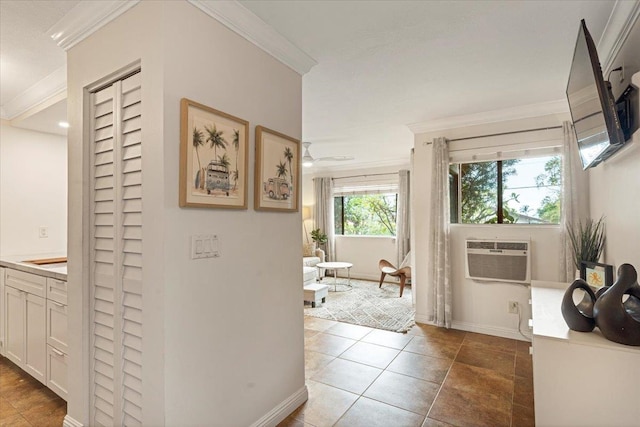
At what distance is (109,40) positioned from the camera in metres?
1.64

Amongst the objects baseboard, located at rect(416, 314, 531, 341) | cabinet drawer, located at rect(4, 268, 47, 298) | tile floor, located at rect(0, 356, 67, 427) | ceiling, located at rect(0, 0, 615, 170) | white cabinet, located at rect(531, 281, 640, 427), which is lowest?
tile floor, located at rect(0, 356, 67, 427)

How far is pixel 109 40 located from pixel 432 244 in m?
3.41

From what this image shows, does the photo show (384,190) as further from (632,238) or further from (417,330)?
(632,238)

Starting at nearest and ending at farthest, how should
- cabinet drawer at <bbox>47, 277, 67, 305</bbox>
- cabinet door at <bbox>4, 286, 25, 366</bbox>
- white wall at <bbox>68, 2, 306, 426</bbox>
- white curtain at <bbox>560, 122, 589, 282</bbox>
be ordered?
white wall at <bbox>68, 2, 306, 426</bbox> → cabinet drawer at <bbox>47, 277, 67, 305</bbox> → cabinet door at <bbox>4, 286, 25, 366</bbox> → white curtain at <bbox>560, 122, 589, 282</bbox>

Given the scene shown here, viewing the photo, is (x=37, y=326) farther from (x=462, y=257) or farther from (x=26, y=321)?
(x=462, y=257)

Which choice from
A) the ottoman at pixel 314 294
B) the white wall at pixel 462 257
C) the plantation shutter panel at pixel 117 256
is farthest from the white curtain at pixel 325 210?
the plantation shutter panel at pixel 117 256

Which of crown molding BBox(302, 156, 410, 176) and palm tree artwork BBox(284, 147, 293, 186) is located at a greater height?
crown molding BBox(302, 156, 410, 176)

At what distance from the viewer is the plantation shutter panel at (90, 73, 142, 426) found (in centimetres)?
152

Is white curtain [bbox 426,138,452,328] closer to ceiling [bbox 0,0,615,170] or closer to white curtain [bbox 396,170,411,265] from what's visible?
ceiling [bbox 0,0,615,170]

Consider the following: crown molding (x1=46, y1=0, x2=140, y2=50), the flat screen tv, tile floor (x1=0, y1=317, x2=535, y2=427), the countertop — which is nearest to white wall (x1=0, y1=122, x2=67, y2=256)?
the countertop

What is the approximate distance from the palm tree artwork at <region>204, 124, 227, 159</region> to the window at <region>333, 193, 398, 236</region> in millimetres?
5496

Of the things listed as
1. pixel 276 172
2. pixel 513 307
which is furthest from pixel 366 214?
pixel 276 172

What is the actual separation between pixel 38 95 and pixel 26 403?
2.37m

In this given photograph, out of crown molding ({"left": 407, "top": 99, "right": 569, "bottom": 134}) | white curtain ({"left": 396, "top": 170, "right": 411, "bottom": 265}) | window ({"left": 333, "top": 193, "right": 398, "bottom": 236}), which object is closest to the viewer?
crown molding ({"left": 407, "top": 99, "right": 569, "bottom": 134})
